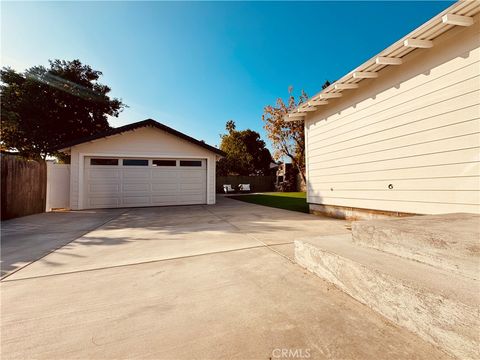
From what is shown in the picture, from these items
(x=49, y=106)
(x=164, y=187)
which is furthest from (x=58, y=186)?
(x=49, y=106)

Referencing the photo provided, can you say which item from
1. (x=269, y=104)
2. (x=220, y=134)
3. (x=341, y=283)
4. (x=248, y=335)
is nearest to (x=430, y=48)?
(x=341, y=283)

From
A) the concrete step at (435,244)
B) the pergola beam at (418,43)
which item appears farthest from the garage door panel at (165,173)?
the pergola beam at (418,43)

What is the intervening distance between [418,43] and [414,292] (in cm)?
397

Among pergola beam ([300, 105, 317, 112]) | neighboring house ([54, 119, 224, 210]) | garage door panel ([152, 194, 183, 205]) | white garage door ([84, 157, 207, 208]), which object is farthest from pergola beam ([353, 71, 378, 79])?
garage door panel ([152, 194, 183, 205])

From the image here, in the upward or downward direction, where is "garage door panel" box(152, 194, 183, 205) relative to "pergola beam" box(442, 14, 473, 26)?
downward

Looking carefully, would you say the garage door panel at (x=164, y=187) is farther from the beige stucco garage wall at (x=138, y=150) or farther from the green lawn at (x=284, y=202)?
the green lawn at (x=284, y=202)

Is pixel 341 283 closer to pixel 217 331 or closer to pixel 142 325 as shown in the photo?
pixel 217 331

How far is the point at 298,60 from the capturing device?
1182cm

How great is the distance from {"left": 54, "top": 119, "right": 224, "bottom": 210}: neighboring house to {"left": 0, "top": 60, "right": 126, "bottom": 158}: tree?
4.85m

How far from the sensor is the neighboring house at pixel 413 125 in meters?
2.79

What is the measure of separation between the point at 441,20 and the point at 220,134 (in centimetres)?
2744

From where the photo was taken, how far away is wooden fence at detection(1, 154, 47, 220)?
580 centimetres

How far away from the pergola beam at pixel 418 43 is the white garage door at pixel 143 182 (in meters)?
8.32

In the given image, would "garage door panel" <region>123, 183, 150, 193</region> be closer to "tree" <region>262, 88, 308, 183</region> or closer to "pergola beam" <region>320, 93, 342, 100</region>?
"pergola beam" <region>320, 93, 342, 100</region>
